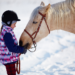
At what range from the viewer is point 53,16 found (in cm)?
138

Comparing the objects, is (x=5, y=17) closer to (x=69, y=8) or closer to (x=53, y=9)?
(x=53, y=9)

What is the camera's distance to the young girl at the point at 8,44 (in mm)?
972

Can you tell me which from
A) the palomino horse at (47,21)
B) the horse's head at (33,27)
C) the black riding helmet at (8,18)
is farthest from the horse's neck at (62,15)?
the black riding helmet at (8,18)

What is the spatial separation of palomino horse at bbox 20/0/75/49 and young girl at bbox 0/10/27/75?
0.84 ft

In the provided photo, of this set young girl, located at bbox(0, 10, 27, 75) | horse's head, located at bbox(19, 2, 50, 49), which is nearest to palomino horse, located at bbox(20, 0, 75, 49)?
horse's head, located at bbox(19, 2, 50, 49)

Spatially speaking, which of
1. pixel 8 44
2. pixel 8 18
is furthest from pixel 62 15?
pixel 8 44

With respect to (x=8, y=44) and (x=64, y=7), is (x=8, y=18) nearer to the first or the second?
(x=8, y=44)

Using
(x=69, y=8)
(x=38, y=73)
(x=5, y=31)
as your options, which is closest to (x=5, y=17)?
(x=5, y=31)

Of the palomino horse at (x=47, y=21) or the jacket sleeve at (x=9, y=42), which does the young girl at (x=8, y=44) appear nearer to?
the jacket sleeve at (x=9, y=42)

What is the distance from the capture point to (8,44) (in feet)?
3.17

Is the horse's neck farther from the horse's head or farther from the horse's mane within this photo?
the horse's head

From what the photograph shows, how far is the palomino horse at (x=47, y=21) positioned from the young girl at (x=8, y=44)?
26cm

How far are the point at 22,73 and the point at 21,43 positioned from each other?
156cm

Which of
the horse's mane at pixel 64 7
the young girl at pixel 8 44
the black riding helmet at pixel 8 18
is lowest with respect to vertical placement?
the young girl at pixel 8 44
